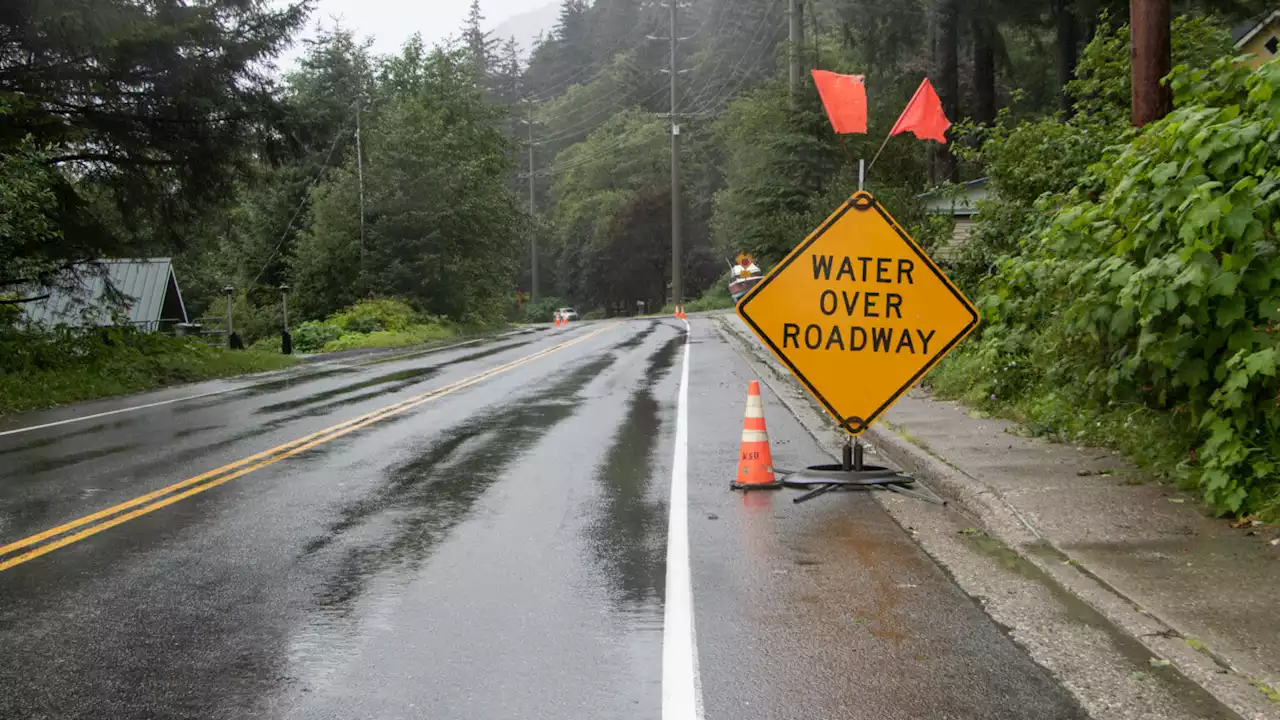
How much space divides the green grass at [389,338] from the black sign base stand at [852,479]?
26.5 metres

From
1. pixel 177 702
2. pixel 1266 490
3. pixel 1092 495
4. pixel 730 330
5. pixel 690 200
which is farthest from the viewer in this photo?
pixel 690 200

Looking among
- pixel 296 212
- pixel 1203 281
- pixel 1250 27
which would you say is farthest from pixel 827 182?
pixel 1203 281

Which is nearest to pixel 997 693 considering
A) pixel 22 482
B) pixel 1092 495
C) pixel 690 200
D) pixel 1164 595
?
pixel 1164 595

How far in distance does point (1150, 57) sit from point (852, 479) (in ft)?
15.0

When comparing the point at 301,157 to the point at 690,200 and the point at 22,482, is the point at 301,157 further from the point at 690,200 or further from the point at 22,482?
the point at 690,200

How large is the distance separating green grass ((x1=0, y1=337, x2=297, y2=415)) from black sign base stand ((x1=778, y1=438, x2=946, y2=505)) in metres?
12.5

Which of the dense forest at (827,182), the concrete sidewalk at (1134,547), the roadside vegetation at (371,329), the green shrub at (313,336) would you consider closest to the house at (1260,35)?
the dense forest at (827,182)

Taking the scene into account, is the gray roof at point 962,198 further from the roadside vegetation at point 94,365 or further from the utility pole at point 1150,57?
the roadside vegetation at point 94,365

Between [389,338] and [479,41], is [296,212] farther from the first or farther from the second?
[479,41]

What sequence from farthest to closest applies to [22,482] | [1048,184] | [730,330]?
1. [730,330]
2. [1048,184]
3. [22,482]

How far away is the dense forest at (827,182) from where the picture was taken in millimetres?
7020

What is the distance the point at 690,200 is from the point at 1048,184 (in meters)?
72.9

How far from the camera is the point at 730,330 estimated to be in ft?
123

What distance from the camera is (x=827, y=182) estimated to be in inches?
1679
